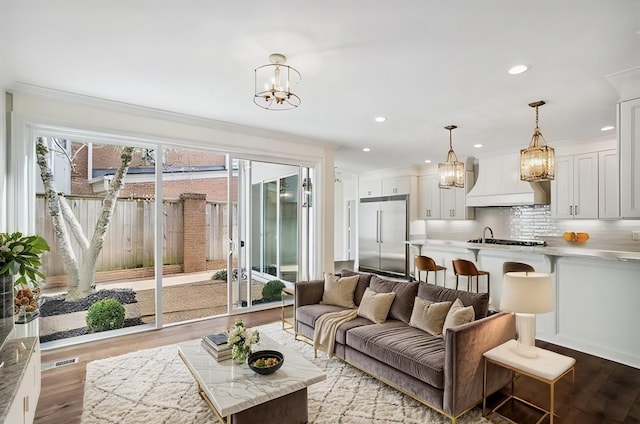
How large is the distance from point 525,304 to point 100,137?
4373 millimetres

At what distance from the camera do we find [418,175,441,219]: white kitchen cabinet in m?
7.16

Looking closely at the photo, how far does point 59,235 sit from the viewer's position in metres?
3.75

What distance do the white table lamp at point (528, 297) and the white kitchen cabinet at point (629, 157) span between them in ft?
3.56

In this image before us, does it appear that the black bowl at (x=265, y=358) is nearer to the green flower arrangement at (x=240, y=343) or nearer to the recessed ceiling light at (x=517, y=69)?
the green flower arrangement at (x=240, y=343)

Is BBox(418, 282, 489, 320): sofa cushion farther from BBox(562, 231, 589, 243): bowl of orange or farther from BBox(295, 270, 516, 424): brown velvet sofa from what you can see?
BBox(562, 231, 589, 243): bowl of orange

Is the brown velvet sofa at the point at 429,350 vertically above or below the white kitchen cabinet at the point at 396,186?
below

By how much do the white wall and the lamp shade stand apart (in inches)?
128

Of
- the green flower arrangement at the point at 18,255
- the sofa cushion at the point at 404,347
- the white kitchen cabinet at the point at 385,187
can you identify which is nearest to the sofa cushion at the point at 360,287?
the sofa cushion at the point at 404,347

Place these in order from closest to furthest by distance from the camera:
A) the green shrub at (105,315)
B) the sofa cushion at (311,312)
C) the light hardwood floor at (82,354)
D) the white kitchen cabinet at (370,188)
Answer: the light hardwood floor at (82,354) → the sofa cushion at (311,312) → the green shrub at (105,315) → the white kitchen cabinet at (370,188)

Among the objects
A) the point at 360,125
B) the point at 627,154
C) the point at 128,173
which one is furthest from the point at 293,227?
the point at 627,154

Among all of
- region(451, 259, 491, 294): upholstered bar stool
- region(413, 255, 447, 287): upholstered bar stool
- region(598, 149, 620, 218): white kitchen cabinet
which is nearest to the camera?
region(451, 259, 491, 294): upholstered bar stool

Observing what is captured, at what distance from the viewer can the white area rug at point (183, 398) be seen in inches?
91.4

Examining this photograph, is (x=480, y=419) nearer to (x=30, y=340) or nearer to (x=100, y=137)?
(x=30, y=340)

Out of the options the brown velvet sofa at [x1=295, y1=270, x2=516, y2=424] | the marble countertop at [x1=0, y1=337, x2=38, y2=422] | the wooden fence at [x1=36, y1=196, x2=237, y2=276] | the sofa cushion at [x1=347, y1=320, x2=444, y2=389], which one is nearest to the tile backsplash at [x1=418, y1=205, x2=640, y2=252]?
the brown velvet sofa at [x1=295, y1=270, x2=516, y2=424]
